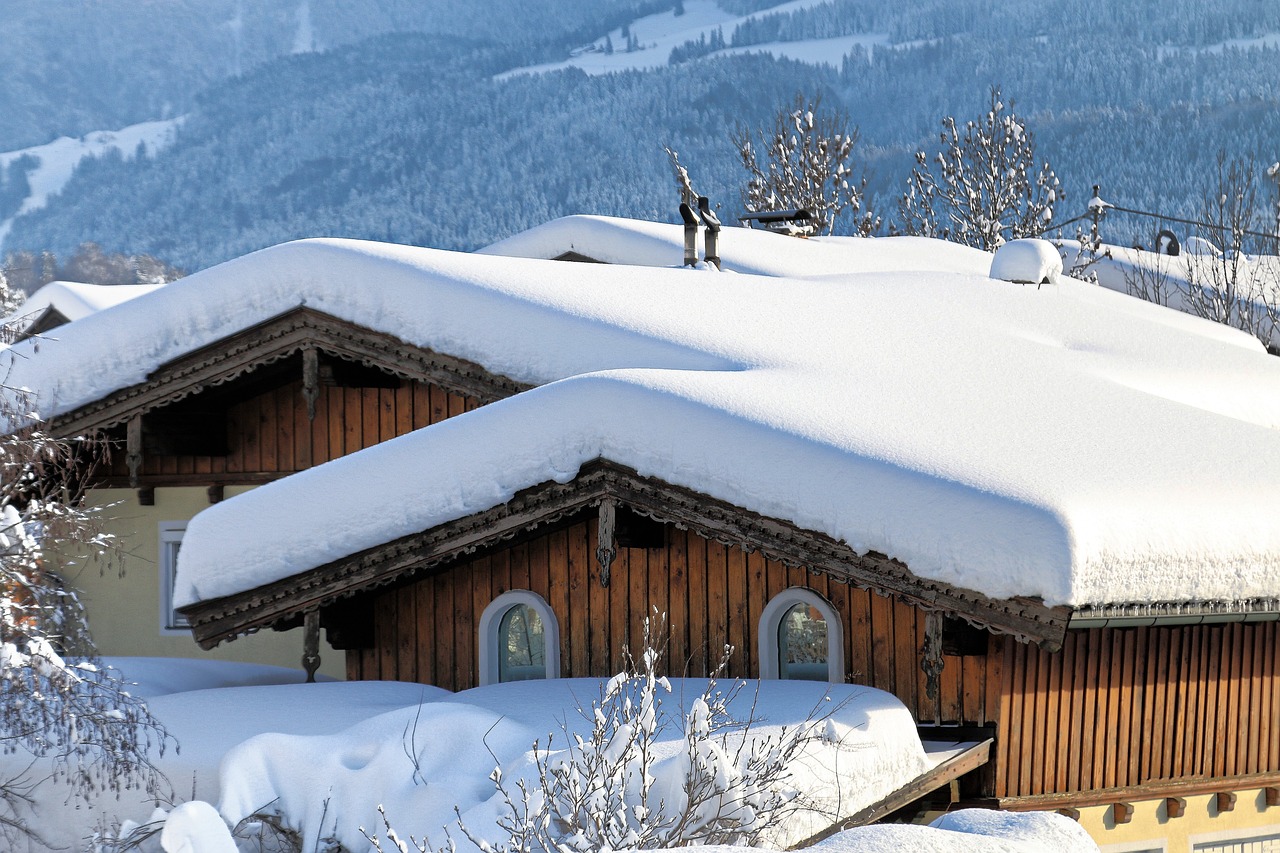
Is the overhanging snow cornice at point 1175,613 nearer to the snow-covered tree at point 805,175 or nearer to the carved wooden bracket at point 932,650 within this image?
the carved wooden bracket at point 932,650

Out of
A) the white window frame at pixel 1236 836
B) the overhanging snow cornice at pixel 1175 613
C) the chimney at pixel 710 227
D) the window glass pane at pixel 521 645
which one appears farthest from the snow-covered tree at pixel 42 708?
the chimney at pixel 710 227

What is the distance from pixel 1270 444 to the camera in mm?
10500

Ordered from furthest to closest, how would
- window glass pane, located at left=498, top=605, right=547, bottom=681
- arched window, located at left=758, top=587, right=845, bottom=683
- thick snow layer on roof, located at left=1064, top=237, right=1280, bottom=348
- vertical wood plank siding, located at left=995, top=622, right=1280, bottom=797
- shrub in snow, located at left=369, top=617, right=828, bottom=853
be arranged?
thick snow layer on roof, located at left=1064, top=237, right=1280, bottom=348
window glass pane, located at left=498, top=605, right=547, bottom=681
arched window, located at left=758, top=587, right=845, bottom=683
vertical wood plank siding, located at left=995, top=622, right=1280, bottom=797
shrub in snow, located at left=369, top=617, right=828, bottom=853

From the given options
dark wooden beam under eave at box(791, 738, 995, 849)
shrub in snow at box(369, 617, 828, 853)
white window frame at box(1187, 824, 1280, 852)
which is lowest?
white window frame at box(1187, 824, 1280, 852)

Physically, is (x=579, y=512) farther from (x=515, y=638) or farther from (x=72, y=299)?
(x=72, y=299)

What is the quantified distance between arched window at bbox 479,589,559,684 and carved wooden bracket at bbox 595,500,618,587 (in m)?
1.30

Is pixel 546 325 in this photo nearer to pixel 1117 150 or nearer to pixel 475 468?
pixel 475 468

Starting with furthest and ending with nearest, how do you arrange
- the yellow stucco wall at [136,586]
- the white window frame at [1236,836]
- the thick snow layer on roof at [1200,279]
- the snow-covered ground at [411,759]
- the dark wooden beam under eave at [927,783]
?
1. the thick snow layer on roof at [1200,279]
2. the yellow stucco wall at [136,586]
3. the white window frame at [1236,836]
4. the dark wooden beam under eave at [927,783]
5. the snow-covered ground at [411,759]

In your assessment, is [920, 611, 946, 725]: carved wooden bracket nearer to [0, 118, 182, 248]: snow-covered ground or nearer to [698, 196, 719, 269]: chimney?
[698, 196, 719, 269]: chimney

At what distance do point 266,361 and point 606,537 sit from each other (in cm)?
426

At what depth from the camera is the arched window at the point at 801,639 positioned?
9.56m

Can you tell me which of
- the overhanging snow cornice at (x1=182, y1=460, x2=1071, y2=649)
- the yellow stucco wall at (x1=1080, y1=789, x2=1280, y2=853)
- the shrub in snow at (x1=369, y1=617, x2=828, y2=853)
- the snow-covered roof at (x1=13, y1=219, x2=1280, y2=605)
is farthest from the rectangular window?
the yellow stucco wall at (x1=1080, y1=789, x2=1280, y2=853)

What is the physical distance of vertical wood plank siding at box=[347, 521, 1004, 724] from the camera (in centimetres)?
929

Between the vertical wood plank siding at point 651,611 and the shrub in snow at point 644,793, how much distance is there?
7.62 feet
